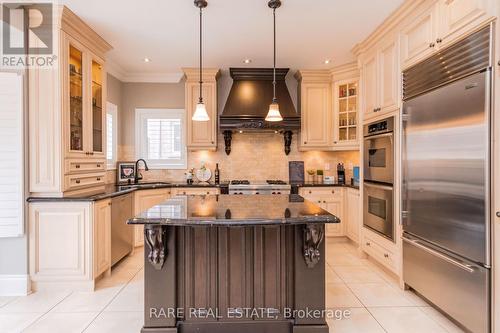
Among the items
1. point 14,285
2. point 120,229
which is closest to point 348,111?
point 120,229

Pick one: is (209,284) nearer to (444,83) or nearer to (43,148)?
(43,148)

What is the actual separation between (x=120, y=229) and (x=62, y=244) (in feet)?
2.52

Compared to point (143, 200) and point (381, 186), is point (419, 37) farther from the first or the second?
point (143, 200)

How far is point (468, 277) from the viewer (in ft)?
6.67

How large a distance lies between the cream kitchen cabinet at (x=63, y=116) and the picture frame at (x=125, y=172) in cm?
141

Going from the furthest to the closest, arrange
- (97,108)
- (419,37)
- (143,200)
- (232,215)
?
1. (143,200)
2. (97,108)
3. (419,37)
4. (232,215)

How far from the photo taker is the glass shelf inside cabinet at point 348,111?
452 centimetres

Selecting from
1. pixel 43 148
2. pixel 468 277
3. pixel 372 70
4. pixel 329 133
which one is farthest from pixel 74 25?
pixel 468 277

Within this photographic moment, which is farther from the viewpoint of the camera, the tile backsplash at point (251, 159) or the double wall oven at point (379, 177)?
the tile backsplash at point (251, 159)

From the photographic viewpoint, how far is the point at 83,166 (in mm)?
3156

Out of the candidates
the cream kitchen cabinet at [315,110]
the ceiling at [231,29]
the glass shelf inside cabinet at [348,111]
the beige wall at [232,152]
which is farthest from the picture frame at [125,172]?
the glass shelf inside cabinet at [348,111]

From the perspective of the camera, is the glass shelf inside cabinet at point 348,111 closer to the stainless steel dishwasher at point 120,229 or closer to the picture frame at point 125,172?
the stainless steel dishwasher at point 120,229

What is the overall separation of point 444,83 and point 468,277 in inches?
57.3

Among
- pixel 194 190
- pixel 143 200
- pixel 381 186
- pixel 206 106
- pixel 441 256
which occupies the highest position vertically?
pixel 206 106
